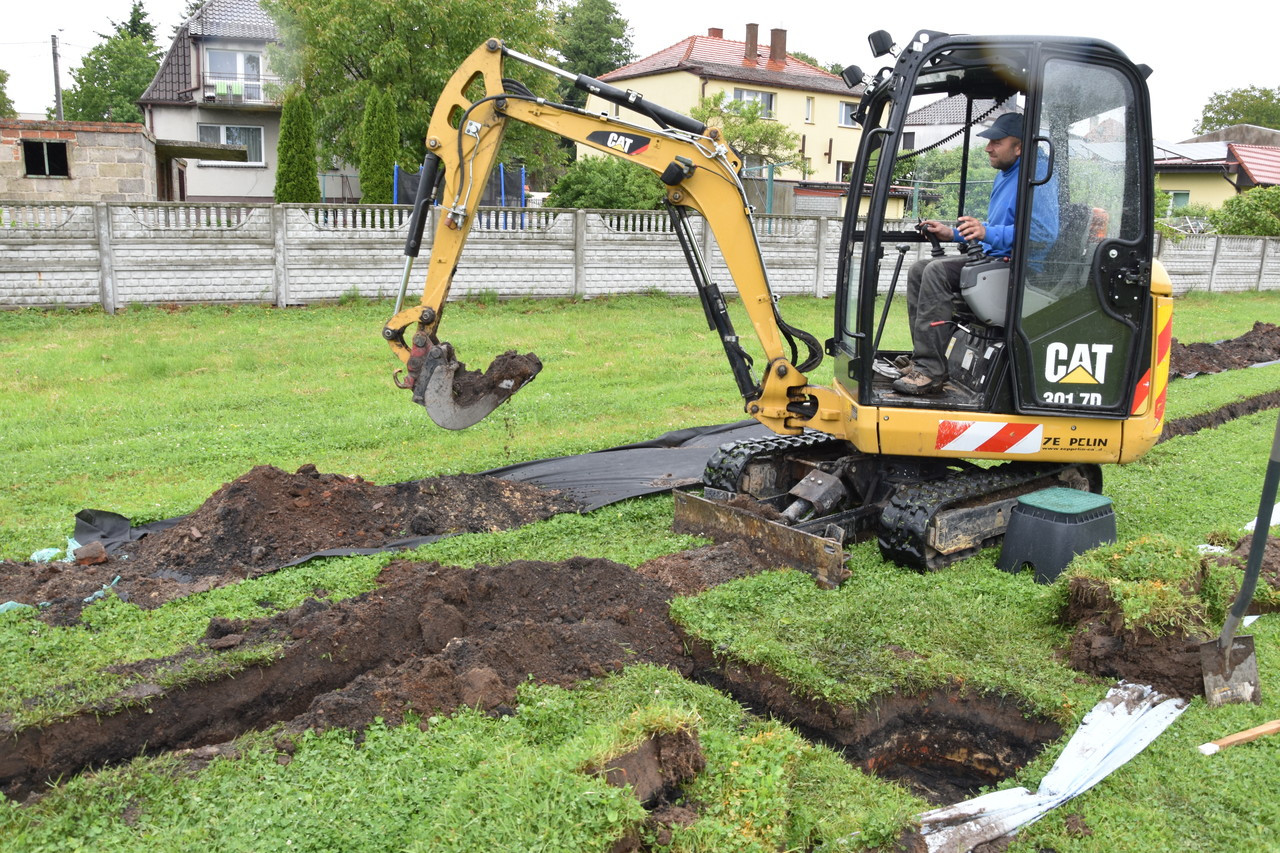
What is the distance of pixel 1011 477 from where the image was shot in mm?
6238

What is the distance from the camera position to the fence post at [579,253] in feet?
56.2

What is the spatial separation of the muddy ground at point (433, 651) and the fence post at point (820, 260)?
47.1 feet

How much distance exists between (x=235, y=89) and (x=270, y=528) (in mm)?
30565

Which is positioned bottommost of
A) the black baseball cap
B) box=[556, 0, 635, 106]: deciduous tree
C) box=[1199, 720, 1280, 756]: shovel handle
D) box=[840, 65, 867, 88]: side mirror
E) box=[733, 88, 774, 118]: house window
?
box=[1199, 720, 1280, 756]: shovel handle

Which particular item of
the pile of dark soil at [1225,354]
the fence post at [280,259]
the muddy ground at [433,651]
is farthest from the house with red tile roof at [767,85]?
the muddy ground at [433,651]

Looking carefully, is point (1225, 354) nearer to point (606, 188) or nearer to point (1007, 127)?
point (1007, 127)

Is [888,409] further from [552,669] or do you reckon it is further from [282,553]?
[282,553]

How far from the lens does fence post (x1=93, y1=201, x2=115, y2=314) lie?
1408 cm

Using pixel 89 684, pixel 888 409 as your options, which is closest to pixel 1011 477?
pixel 888 409

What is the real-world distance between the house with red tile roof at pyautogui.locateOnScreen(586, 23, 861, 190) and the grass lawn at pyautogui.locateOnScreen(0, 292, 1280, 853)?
32139 millimetres

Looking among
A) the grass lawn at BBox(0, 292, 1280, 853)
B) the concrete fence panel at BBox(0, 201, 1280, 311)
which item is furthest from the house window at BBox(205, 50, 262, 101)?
the grass lawn at BBox(0, 292, 1280, 853)

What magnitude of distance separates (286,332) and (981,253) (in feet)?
33.9

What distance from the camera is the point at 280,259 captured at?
1520 cm

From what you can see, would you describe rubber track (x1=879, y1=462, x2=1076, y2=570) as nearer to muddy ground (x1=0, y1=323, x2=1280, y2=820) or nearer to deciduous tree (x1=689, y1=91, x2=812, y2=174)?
muddy ground (x1=0, y1=323, x2=1280, y2=820)
